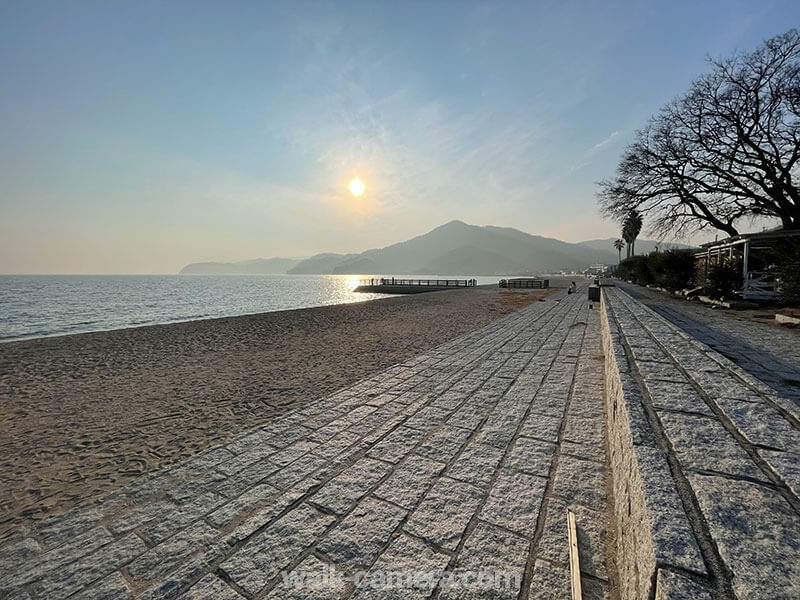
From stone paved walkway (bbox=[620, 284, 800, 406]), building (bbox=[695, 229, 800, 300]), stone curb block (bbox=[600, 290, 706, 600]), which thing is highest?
building (bbox=[695, 229, 800, 300])

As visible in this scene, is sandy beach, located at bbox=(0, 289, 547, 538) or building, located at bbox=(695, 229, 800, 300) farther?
building, located at bbox=(695, 229, 800, 300)

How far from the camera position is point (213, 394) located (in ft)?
17.8

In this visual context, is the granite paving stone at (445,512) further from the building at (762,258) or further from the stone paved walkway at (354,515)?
the building at (762,258)

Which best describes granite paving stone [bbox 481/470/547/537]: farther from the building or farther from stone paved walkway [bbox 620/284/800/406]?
the building

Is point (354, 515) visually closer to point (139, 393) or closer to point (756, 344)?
point (139, 393)

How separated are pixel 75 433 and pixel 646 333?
8.44m

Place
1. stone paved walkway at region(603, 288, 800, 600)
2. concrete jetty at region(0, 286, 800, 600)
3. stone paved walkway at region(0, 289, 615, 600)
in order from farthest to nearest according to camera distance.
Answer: stone paved walkway at region(0, 289, 615, 600) < concrete jetty at region(0, 286, 800, 600) < stone paved walkway at region(603, 288, 800, 600)

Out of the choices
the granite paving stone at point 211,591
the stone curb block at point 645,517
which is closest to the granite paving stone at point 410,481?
the granite paving stone at point 211,591

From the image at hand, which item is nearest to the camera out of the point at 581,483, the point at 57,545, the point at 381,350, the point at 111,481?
the point at 57,545

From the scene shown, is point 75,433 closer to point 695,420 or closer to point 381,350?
point 381,350

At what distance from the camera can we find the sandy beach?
3.22 metres

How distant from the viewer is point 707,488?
62.6 inches

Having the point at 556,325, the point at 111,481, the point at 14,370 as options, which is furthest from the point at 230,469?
the point at 556,325

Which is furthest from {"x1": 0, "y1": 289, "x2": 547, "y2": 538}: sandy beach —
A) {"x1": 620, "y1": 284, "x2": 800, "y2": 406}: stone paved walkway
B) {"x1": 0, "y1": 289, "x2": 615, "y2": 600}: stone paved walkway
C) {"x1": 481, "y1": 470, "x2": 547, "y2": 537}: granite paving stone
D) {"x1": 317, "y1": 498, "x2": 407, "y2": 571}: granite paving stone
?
{"x1": 620, "y1": 284, "x2": 800, "y2": 406}: stone paved walkway
